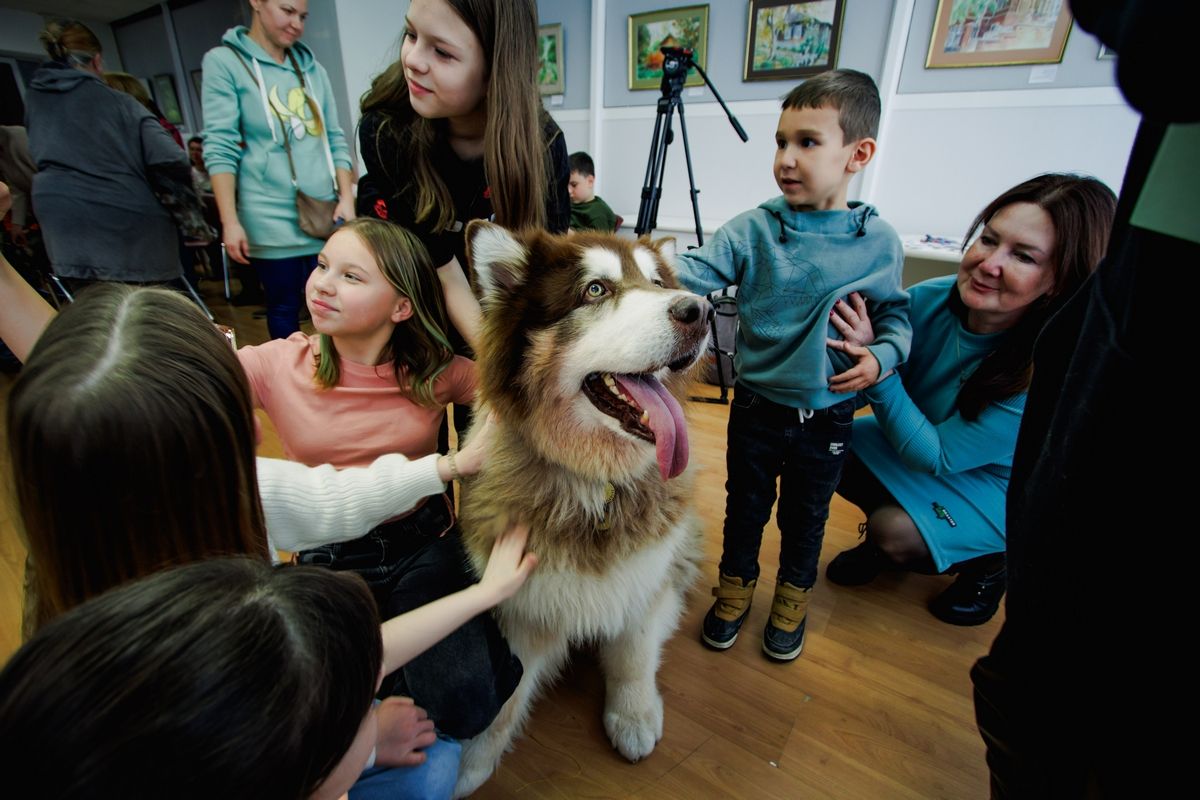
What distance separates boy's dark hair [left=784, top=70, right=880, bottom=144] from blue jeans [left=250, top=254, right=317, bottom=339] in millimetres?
2167

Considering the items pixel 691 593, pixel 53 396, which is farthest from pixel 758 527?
pixel 53 396

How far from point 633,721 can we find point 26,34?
44.5 ft

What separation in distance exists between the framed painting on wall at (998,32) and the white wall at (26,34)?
37.4ft

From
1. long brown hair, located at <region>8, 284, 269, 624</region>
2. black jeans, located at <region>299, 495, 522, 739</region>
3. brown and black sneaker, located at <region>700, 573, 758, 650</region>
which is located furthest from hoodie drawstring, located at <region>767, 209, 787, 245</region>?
long brown hair, located at <region>8, 284, 269, 624</region>

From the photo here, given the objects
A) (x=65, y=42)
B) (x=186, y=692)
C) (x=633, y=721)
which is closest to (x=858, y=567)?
(x=633, y=721)

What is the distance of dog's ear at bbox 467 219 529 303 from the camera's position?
3.43ft

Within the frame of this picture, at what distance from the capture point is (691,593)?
183 centimetres

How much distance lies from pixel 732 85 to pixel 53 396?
15.8 ft

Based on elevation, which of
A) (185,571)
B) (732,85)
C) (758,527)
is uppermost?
(732,85)

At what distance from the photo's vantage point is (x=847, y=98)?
49.8 inches

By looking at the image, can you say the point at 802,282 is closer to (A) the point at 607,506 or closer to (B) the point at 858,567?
(A) the point at 607,506

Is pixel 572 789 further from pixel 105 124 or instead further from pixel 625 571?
pixel 105 124

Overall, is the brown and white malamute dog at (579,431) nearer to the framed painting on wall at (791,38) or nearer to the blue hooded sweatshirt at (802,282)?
the blue hooded sweatshirt at (802,282)

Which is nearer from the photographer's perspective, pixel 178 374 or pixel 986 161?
pixel 178 374
